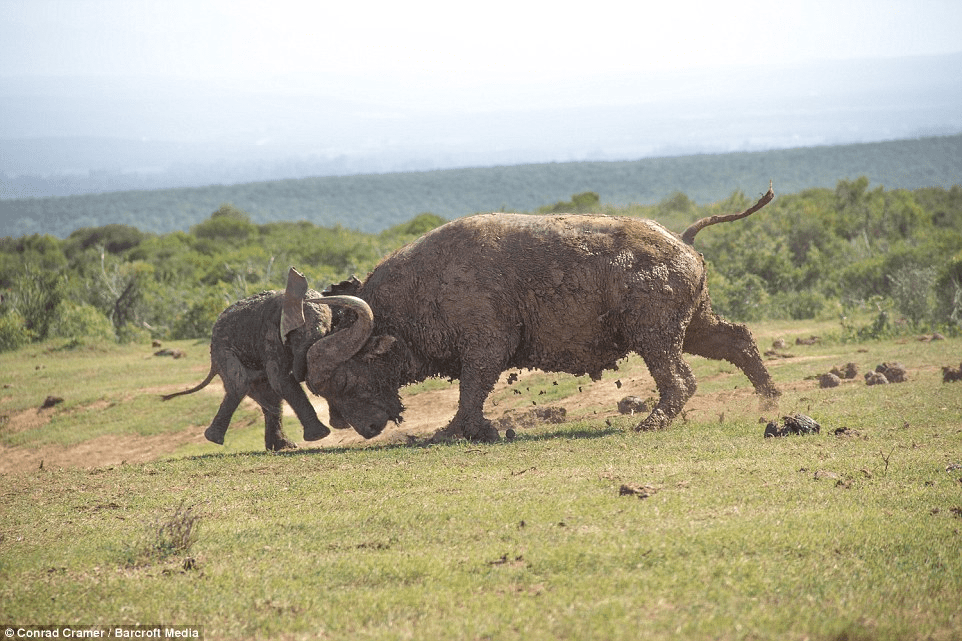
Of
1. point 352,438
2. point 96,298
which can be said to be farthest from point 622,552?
point 96,298

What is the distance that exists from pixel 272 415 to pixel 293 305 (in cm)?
206

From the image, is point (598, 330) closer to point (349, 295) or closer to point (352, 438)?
point (349, 295)

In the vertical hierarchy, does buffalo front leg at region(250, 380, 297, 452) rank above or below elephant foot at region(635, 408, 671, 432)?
below

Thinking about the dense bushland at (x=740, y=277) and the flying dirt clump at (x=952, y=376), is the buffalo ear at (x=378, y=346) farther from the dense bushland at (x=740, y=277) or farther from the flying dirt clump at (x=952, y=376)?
the dense bushland at (x=740, y=277)

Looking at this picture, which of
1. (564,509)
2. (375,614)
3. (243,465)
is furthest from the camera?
(243,465)

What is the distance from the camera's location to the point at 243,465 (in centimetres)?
1116

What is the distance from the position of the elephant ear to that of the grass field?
1.62 metres

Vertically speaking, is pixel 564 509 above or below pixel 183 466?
above

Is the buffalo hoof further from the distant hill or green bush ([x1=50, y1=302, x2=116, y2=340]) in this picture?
the distant hill

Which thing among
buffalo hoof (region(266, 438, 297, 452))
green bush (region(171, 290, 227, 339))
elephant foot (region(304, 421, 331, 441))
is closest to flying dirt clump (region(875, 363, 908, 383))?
elephant foot (region(304, 421, 331, 441))

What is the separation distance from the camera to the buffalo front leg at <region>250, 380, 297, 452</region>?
1362 cm

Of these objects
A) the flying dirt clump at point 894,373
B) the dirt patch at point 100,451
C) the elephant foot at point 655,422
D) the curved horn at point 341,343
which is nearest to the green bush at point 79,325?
the dirt patch at point 100,451

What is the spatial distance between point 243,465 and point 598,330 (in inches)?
170

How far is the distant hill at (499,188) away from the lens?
5531 inches
